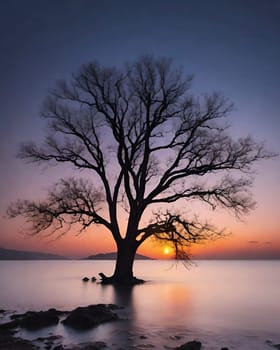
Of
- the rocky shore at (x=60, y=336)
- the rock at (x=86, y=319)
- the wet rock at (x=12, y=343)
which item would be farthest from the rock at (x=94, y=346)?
the rock at (x=86, y=319)

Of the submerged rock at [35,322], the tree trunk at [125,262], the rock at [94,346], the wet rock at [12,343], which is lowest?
the rock at [94,346]

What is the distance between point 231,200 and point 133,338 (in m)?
15.2

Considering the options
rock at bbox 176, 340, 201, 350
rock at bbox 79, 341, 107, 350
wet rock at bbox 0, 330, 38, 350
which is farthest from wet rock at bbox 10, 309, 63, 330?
rock at bbox 176, 340, 201, 350

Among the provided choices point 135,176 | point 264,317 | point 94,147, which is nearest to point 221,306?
point 264,317

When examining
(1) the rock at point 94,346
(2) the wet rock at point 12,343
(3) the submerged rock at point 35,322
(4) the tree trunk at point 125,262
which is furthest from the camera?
(4) the tree trunk at point 125,262

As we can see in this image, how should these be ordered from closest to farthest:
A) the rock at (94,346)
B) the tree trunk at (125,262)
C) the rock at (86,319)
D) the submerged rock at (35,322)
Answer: the rock at (94,346) → the submerged rock at (35,322) → the rock at (86,319) → the tree trunk at (125,262)

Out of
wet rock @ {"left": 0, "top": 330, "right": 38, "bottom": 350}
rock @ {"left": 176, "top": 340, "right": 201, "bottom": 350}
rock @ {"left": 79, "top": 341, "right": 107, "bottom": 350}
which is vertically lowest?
rock @ {"left": 176, "top": 340, "right": 201, "bottom": 350}

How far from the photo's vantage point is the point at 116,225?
2483 centimetres

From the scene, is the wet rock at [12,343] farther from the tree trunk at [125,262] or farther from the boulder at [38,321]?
the tree trunk at [125,262]

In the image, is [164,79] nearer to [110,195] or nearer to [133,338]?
[110,195]

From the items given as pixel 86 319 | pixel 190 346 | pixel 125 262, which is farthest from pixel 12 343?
pixel 125 262

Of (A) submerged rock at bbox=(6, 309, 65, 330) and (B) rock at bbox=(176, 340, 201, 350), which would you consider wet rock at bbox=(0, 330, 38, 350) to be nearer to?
(A) submerged rock at bbox=(6, 309, 65, 330)

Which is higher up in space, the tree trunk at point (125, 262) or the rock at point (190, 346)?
the tree trunk at point (125, 262)

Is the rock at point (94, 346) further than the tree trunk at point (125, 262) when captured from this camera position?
No
